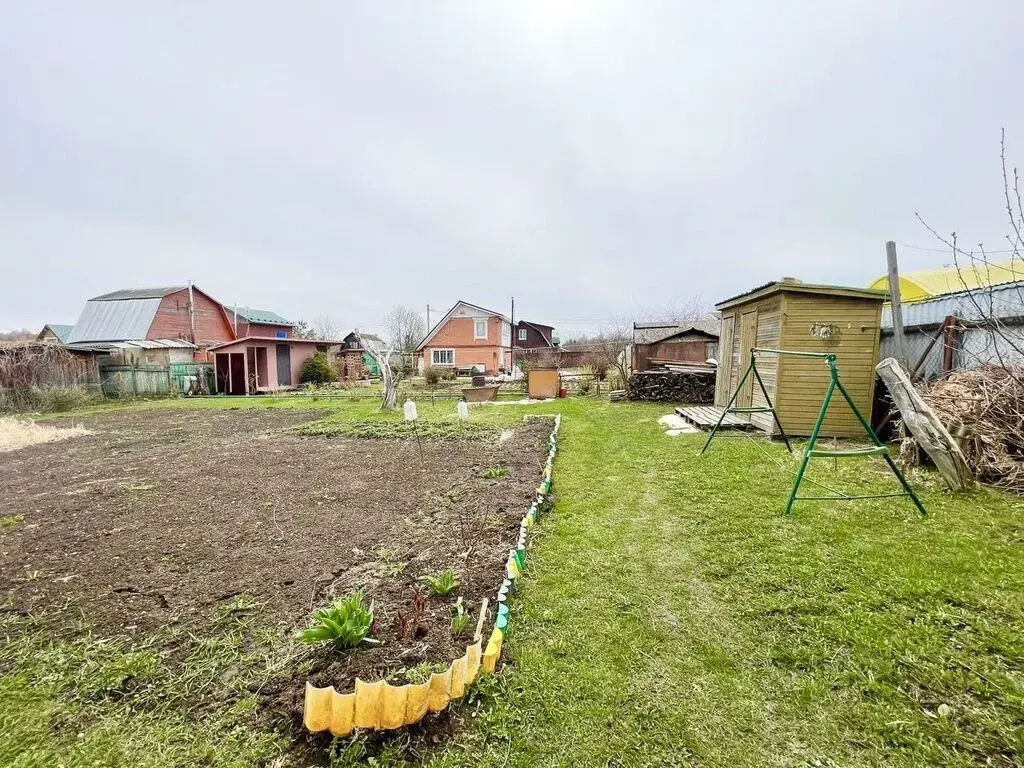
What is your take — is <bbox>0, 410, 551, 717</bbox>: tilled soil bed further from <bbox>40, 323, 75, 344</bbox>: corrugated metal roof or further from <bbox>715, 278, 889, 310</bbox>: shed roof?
<bbox>40, 323, 75, 344</bbox>: corrugated metal roof

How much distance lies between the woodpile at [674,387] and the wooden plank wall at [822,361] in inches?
196

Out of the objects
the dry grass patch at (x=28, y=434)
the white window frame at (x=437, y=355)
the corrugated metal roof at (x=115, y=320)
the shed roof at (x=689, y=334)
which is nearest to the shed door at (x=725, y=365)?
the shed roof at (x=689, y=334)

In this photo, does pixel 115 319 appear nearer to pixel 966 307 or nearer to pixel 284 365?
pixel 284 365

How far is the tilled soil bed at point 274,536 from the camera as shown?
2.56 meters

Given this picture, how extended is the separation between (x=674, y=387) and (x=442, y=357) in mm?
18266

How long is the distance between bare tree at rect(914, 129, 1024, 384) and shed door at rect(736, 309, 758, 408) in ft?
9.22

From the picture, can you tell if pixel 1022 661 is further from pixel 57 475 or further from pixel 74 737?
pixel 57 475

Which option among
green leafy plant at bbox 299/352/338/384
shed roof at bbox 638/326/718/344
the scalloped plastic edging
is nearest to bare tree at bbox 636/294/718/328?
shed roof at bbox 638/326/718/344

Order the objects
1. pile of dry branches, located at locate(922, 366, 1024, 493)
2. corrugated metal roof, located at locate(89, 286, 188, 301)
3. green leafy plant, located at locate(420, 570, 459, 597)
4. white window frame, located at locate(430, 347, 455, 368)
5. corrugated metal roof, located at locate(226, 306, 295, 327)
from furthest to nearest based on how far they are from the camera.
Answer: corrugated metal roof, located at locate(226, 306, 295, 327)
white window frame, located at locate(430, 347, 455, 368)
corrugated metal roof, located at locate(89, 286, 188, 301)
pile of dry branches, located at locate(922, 366, 1024, 493)
green leafy plant, located at locate(420, 570, 459, 597)

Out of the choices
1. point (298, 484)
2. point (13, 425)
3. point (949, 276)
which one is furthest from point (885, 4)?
point (13, 425)

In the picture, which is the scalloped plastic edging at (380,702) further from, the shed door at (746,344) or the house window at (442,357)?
the house window at (442,357)

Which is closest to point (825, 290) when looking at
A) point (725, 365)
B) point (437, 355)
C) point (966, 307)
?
point (966, 307)

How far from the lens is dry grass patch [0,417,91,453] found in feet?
28.4

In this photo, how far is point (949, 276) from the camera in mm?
10273
